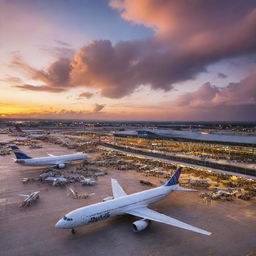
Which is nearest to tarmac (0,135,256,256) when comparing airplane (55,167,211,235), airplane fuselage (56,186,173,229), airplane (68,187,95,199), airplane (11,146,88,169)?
airplane (68,187,95,199)

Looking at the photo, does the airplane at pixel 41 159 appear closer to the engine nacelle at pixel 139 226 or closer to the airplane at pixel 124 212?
the airplane at pixel 124 212

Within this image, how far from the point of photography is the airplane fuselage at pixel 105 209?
27453 mm

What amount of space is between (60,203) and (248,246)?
30010 mm

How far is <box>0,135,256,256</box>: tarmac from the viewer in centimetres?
2558

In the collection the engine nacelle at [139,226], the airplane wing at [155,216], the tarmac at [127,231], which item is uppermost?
the airplane wing at [155,216]

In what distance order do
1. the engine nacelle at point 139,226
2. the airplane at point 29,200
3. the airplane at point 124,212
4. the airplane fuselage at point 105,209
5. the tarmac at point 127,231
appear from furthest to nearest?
the airplane at point 29,200, the engine nacelle at point 139,226, the airplane fuselage at point 105,209, the airplane at point 124,212, the tarmac at point 127,231

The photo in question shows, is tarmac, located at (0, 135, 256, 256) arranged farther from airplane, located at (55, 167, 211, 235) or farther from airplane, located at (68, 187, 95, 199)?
airplane, located at (55, 167, 211, 235)

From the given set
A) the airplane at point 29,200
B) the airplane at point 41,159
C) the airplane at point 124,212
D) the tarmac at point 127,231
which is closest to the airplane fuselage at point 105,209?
the airplane at point 124,212

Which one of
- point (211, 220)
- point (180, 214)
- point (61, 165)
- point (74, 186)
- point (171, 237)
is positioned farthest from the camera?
point (61, 165)

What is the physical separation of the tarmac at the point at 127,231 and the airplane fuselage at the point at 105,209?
210 cm

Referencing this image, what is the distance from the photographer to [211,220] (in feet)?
108

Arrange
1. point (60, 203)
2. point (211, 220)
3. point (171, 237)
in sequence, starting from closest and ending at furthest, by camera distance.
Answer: point (171, 237), point (211, 220), point (60, 203)

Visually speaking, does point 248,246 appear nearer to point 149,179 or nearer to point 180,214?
point 180,214

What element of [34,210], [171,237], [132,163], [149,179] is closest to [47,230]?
[34,210]
